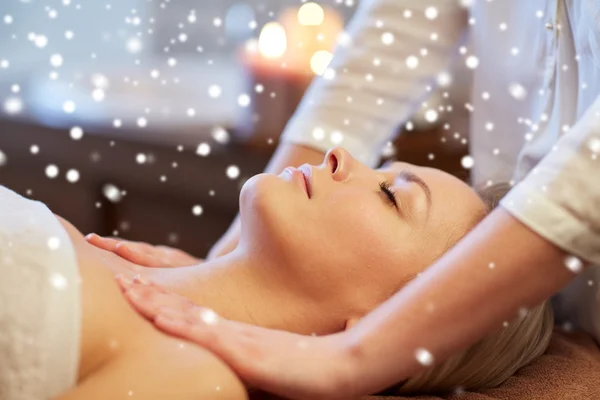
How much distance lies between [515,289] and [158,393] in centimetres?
44

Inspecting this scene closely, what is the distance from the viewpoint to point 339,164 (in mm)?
1196

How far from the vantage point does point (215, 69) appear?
99.0 inches

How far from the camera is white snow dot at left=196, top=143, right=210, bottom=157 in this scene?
222cm

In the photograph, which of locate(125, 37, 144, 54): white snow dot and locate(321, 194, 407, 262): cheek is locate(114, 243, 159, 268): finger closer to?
locate(321, 194, 407, 262): cheek

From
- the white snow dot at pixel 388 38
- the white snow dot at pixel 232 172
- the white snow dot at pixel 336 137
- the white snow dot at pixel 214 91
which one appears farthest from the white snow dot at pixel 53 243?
the white snow dot at pixel 214 91

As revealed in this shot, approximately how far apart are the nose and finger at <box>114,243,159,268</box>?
1.25 feet

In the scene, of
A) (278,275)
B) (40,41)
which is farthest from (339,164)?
(40,41)

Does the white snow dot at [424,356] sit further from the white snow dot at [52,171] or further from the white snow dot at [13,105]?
the white snow dot at [13,105]

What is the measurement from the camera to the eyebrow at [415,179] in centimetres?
Answer: 120

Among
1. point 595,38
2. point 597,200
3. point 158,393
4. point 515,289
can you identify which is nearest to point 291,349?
point 158,393

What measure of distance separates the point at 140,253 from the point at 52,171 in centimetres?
102

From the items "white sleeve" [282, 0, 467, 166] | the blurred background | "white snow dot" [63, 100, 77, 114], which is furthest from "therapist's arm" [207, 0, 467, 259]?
"white snow dot" [63, 100, 77, 114]

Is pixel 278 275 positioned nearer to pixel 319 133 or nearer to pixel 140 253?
pixel 140 253

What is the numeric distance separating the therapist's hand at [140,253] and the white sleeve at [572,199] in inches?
28.3
